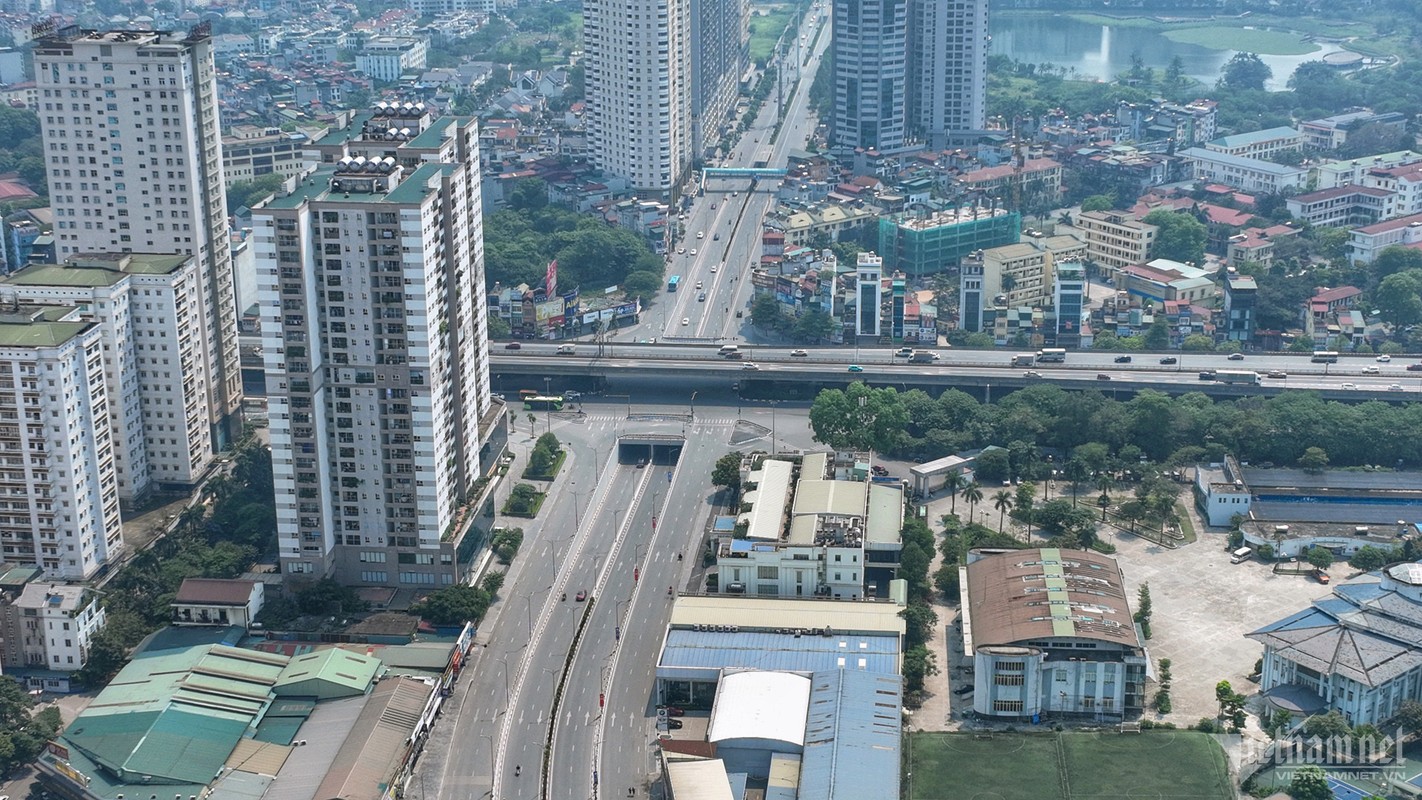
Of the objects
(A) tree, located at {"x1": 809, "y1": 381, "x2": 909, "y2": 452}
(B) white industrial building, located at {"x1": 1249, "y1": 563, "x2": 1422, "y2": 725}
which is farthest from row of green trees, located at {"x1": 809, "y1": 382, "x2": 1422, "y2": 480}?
(B) white industrial building, located at {"x1": 1249, "y1": 563, "x2": 1422, "y2": 725}

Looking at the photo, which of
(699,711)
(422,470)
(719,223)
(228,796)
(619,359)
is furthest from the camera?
(719,223)

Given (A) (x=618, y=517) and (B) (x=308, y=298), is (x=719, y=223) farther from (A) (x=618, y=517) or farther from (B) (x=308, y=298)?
(B) (x=308, y=298)

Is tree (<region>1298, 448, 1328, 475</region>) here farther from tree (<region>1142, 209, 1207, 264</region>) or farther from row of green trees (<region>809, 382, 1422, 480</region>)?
tree (<region>1142, 209, 1207, 264</region>)

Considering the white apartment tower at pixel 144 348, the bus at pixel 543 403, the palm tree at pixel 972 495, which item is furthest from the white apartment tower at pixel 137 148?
the palm tree at pixel 972 495

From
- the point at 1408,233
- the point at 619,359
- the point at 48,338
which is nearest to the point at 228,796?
the point at 48,338

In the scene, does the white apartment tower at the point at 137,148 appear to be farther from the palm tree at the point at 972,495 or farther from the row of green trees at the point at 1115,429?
the palm tree at the point at 972,495

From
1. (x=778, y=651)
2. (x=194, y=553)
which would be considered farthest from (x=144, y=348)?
(x=778, y=651)
